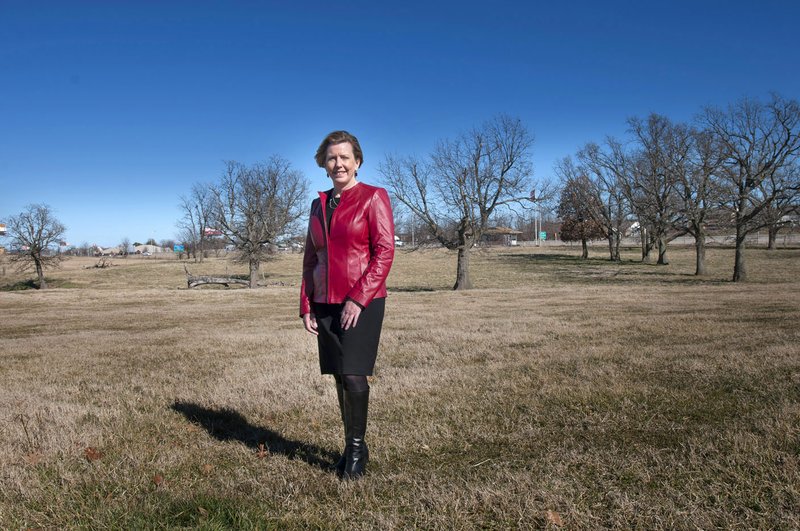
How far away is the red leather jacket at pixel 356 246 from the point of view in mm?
3107

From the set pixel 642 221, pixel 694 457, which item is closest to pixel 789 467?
pixel 694 457

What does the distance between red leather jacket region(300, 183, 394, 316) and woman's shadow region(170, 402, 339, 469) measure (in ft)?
4.33

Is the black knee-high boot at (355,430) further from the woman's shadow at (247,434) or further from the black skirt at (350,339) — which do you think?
the woman's shadow at (247,434)

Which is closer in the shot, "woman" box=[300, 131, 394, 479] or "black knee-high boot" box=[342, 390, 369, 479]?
"woman" box=[300, 131, 394, 479]

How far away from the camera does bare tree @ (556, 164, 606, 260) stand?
44312 millimetres

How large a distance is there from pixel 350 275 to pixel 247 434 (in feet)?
6.84

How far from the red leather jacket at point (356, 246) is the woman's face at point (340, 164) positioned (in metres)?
0.08

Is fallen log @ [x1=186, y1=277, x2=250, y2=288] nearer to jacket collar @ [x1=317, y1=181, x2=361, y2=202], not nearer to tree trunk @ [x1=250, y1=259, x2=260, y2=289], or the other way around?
tree trunk @ [x1=250, y1=259, x2=260, y2=289]

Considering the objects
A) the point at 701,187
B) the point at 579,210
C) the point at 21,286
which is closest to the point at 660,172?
the point at 701,187

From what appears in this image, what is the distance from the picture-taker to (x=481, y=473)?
129 inches

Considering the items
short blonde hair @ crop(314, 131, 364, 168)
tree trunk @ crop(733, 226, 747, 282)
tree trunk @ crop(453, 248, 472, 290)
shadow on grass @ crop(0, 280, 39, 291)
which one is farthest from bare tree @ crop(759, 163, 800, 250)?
shadow on grass @ crop(0, 280, 39, 291)

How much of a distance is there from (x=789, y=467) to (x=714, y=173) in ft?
84.0

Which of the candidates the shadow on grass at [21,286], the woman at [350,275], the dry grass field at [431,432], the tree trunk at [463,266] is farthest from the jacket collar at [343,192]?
the shadow on grass at [21,286]

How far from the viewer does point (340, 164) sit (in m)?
3.21
